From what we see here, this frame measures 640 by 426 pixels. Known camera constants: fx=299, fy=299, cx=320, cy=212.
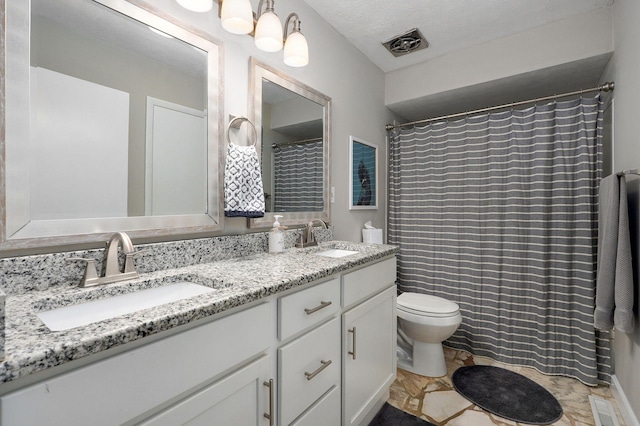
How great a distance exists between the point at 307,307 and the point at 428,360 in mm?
1414

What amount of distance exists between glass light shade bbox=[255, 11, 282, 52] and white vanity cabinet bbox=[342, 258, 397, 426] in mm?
1160

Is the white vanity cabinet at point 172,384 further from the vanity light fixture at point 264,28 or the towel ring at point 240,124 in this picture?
the vanity light fixture at point 264,28

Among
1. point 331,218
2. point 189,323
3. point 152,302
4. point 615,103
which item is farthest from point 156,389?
point 615,103

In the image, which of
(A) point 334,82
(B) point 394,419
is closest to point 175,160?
(A) point 334,82

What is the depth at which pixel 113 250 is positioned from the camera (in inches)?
38.8

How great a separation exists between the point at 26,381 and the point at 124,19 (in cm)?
116

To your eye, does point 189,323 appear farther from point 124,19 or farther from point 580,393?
point 580,393

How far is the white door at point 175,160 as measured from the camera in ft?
3.80

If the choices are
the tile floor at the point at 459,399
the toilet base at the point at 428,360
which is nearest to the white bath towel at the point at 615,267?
the tile floor at the point at 459,399

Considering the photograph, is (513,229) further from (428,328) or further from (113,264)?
(113,264)

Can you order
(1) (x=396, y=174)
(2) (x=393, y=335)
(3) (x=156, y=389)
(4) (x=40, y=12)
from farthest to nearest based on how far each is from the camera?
(1) (x=396, y=174) → (2) (x=393, y=335) → (4) (x=40, y=12) → (3) (x=156, y=389)

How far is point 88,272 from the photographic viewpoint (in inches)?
36.7

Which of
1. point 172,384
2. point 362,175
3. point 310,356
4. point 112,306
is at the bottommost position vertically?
point 310,356

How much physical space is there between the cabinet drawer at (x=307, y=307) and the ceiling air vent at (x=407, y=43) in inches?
74.1
